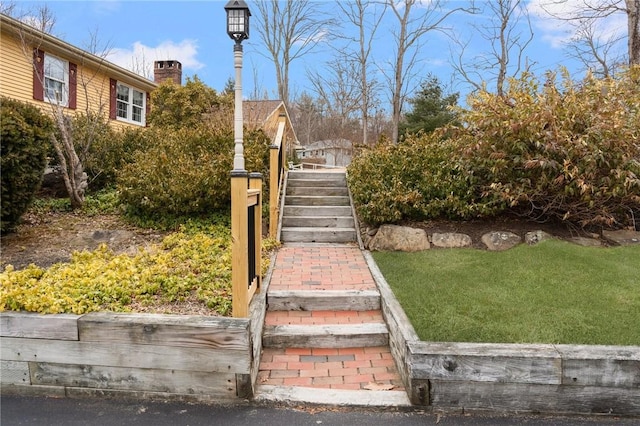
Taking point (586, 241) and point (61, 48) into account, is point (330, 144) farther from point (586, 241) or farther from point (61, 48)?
point (586, 241)

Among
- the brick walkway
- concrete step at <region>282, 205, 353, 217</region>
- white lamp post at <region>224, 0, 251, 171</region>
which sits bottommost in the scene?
the brick walkway

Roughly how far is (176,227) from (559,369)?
5.33m

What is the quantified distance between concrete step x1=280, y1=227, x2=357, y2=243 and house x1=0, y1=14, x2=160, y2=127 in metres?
4.67

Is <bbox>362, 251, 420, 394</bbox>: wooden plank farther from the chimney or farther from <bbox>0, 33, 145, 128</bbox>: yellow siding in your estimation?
the chimney

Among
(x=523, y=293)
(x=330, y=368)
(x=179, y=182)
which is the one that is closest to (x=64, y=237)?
(x=179, y=182)

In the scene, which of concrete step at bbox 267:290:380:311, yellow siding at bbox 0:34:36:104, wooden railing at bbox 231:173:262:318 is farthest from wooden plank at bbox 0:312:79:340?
yellow siding at bbox 0:34:36:104

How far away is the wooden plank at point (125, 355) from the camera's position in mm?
2600

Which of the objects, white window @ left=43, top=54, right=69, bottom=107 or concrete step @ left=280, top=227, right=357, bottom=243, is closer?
concrete step @ left=280, top=227, right=357, bottom=243

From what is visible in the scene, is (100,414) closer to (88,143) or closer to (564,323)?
(564,323)

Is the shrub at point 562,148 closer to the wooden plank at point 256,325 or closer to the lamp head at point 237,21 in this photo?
the lamp head at point 237,21

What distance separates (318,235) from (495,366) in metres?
3.98

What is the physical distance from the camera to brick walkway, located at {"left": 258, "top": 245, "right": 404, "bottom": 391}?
2850 millimetres

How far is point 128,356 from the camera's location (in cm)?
265

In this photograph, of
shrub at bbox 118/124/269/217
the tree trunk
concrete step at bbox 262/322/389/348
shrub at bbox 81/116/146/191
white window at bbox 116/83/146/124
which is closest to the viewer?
concrete step at bbox 262/322/389/348
